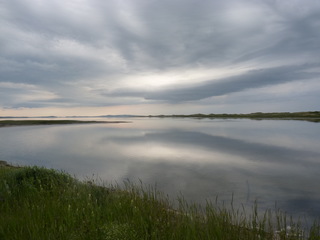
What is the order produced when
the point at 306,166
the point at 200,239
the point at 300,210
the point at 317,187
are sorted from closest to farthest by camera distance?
1. the point at 200,239
2. the point at 300,210
3. the point at 317,187
4. the point at 306,166

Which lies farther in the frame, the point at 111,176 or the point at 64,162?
the point at 64,162

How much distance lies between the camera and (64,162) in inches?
839

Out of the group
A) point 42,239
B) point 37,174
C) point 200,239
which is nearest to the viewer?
point 42,239

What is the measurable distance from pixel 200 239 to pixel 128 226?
6.10ft

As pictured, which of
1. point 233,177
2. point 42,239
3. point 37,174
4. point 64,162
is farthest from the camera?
point 64,162

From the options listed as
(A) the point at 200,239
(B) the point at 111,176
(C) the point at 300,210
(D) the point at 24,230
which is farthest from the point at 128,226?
(B) the point at 111,176

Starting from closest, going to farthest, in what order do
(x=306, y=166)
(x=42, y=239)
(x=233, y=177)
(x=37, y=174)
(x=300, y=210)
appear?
(x=42, y=239) → (x=300, y=210) → (x=37, y=174) → (x=233, y=177) → (x=306, y=166)

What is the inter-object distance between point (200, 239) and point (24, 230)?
4525 mm

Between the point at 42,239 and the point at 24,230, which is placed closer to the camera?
the point at 42,239

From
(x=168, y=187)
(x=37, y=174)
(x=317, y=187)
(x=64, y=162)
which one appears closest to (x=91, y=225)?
(x=37, y=174)

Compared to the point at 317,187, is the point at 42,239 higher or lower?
higher

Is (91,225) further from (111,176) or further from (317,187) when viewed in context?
(317,187)

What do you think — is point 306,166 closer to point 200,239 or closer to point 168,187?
point 168,187

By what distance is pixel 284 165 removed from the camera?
1853 centimetres
